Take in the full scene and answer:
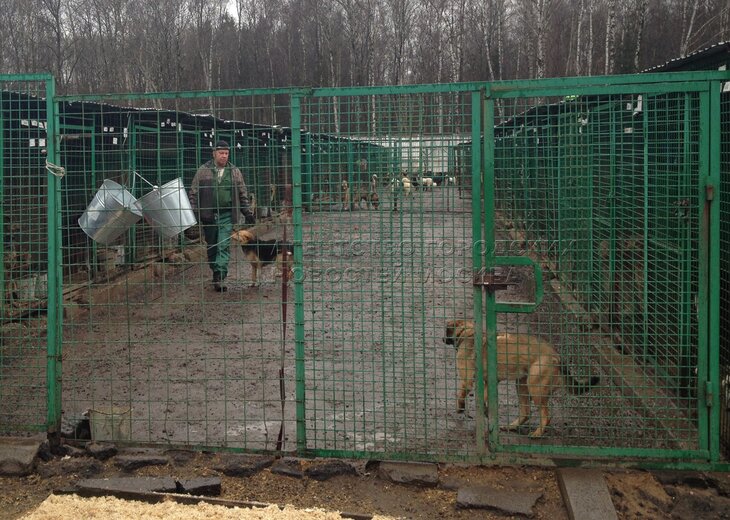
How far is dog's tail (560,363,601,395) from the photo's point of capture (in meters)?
5.03

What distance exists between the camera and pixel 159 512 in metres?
4.38

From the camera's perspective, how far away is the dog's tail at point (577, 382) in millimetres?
5032

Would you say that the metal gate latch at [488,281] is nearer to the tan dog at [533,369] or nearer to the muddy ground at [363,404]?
the muddy ground at [363,404]

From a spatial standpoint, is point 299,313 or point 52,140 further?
point 52,140

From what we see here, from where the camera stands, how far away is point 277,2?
45.8 metres

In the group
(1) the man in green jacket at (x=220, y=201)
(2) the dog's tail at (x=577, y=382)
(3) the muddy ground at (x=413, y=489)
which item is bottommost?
(3) the muddy ground at (x=413, y=489)

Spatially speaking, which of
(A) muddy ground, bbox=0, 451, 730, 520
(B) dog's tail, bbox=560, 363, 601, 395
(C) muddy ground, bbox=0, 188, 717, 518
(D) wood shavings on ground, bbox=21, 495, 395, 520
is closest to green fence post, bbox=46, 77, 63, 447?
(C) muddy ground, bbox=0, 188, 717, 518

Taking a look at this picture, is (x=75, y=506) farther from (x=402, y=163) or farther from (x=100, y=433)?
(x=402, y=163)

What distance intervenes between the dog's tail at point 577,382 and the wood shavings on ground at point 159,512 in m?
1.57

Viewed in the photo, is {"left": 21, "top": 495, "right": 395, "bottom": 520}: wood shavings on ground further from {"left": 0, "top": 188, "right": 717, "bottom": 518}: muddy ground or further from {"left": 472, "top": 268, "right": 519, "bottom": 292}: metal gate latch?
{"left": 472, "top": 268, "right": 519, "bottom": 292}: metal gate latch

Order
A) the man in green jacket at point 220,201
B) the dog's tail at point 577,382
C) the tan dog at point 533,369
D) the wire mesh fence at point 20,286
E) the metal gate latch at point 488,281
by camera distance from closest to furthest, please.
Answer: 1. the metal gate latch at point 488,281
2. the dog's tail at point 577,382
3. the tan dog at point 533,369
4. the wire mesh fence at point 20,286
5. the man in green jacket at point 220,201

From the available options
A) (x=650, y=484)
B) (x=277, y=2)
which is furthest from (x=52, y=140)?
(x=277, y=2)

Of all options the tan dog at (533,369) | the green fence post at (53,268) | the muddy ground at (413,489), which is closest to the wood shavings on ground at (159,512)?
the muddy ground at (413,489)

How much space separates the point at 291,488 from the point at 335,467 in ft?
1.01
